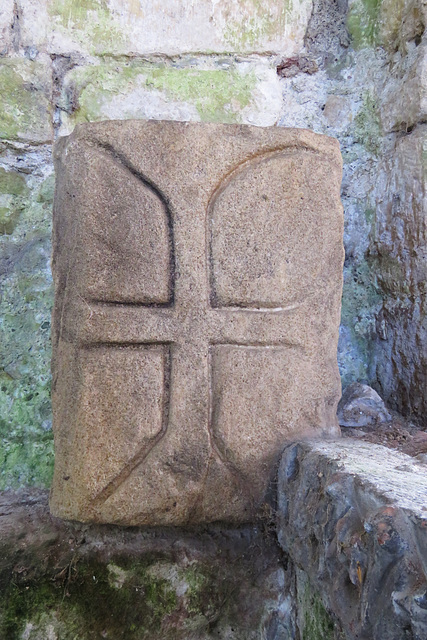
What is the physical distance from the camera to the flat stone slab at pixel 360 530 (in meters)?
0.77

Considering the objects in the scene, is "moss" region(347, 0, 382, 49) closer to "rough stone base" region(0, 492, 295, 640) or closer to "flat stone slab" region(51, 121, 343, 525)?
"flat stone slab" region(51, 121, 343, 525)

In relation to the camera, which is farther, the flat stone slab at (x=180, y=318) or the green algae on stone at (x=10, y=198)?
the green algae on stone at (x=10, y=198)

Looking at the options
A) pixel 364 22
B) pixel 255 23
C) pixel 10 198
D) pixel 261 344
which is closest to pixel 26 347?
pixel 10 198

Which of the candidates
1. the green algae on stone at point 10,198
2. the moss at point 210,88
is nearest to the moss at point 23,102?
the green algae on stone at point 10,198

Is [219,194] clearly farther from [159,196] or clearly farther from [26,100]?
[26,100]

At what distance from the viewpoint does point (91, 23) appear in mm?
1703

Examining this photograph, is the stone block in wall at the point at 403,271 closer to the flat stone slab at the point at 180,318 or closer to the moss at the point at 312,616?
the flat stone slab at the point at 180,318

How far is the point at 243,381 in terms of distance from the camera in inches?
48.4

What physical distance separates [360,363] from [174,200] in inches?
32.5

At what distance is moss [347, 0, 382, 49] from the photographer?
5.70 ft

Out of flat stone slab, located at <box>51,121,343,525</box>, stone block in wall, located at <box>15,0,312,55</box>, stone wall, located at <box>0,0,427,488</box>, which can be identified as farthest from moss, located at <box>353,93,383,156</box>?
flat stone slab, located at <box>51,121,343,525</box>

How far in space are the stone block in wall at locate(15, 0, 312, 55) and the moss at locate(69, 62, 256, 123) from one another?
66mm

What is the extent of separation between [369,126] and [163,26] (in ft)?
2.42

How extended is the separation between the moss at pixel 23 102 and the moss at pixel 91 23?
0.56 ft
